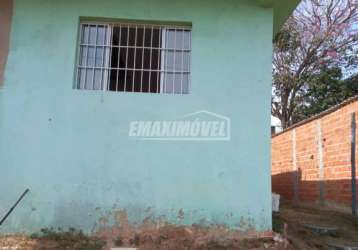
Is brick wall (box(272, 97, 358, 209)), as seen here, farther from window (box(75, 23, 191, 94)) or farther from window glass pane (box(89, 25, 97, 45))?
window glass pane (box(89, 25, 97, 45))

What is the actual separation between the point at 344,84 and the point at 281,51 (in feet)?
10.3

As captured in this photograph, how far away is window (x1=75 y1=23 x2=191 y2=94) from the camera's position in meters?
5.13

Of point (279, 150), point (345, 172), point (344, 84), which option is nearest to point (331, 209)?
point (345, 172)

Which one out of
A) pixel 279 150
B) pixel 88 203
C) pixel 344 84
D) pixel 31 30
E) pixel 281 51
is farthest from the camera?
pixel 281 51

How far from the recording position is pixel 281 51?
1614 centimetres

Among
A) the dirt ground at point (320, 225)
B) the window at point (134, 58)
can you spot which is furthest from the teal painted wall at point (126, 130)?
the dirt ground at point (320, 225)

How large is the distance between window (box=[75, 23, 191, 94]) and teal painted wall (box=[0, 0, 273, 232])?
191 mm

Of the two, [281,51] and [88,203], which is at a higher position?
[281,51]

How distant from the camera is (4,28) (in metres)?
5.09

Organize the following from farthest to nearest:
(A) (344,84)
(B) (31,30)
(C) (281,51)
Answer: (C) (281,51) < (A) (344,84) < (B) (31,30)

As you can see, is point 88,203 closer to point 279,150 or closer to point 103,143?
point 103,143

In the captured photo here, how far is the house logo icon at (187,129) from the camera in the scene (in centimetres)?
488

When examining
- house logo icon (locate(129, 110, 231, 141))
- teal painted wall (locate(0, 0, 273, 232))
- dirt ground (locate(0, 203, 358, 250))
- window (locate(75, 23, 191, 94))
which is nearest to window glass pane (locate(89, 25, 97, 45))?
window (locate(75, 23, 191, 94))

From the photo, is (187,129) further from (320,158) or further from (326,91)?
(326,91)
